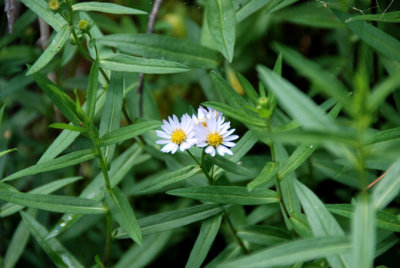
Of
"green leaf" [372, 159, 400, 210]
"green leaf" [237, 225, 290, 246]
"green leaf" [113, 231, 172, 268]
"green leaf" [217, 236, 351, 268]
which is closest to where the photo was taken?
"green leaf" [217, 236, 351, 268]

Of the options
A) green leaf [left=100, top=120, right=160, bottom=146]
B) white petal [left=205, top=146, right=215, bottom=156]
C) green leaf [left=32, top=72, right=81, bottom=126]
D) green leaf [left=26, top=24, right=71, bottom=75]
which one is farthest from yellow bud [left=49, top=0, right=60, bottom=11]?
white petal [left=205, top=146, right=215, bottom=156]

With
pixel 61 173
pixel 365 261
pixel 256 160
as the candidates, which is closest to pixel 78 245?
pixel 61 173

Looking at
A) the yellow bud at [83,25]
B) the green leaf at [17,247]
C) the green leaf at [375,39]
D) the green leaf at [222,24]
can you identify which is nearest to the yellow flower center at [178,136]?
the green leaf at [222,24]

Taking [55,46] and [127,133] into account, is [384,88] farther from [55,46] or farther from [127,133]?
[55,46]

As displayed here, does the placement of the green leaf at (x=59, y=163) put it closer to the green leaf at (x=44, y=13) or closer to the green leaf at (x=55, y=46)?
the green leaf at (x=55, y=46)

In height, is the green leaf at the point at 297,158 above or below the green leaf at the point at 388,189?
above

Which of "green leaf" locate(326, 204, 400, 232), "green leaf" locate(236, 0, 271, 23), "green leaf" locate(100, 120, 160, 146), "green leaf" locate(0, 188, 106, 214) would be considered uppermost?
"green leaf" locate(236, 0, 271, 23)

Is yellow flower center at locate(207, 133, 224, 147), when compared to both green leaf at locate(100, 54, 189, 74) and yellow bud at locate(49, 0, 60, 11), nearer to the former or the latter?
green leaf at locate(100, 54, 189, 74)
